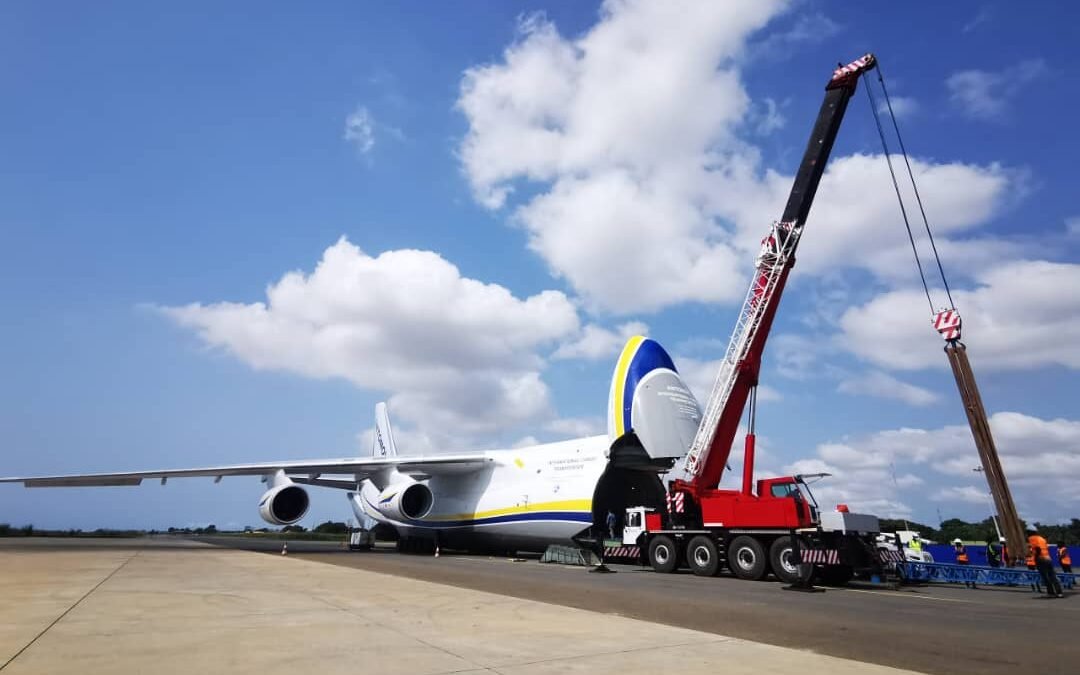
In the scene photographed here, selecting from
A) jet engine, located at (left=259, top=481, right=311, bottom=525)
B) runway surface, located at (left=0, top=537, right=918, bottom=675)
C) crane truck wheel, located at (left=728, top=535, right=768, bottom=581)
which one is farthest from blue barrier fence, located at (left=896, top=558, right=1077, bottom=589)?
jet engine, located at (left=259, top=481, right=311, bottom=525)

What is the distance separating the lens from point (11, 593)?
10.0 meters

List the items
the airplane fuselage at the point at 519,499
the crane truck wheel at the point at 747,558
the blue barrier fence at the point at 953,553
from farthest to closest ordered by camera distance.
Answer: the blue barrier fence at the point at 953,553
the airplane fuselage at the point at 519,499
the crane truck wheel at the point at 747,558

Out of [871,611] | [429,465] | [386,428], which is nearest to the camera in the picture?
[871,611]

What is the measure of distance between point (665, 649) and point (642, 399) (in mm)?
13989

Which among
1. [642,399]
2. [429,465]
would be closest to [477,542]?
[429,465]

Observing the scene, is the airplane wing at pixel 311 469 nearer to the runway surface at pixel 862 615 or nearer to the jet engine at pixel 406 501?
the jet engine at pixel 406 501

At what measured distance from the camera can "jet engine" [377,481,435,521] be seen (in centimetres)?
2661

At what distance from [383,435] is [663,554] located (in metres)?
26.0

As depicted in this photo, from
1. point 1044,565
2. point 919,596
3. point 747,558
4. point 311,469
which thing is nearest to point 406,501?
point 311,469

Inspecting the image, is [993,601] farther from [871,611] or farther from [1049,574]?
[871,611]

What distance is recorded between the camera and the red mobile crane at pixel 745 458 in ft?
52.1

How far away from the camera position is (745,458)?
1733 cm

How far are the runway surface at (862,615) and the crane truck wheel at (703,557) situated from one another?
2.10 ft

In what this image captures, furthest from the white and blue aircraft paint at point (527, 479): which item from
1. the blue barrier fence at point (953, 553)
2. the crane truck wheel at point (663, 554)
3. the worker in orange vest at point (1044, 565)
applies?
the blue barrier fence at point (953, 553)
